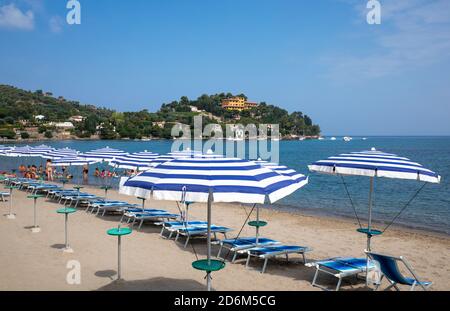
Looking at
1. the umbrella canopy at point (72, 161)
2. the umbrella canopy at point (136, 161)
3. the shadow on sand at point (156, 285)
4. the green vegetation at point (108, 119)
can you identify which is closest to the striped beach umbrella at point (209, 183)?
the shadow on sand at point (156, 285)

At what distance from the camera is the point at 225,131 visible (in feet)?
526

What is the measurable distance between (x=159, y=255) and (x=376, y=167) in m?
4.97

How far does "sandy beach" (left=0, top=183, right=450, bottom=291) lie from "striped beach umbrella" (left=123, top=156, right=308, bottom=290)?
289 cm

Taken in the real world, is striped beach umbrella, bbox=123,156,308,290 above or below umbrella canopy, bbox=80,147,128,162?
above

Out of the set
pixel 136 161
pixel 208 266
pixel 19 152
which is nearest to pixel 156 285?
pixel 208 266

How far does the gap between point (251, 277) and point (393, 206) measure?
55.3ft

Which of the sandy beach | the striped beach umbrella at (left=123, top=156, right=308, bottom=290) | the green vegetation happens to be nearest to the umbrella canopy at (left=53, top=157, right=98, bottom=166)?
the sandy beach

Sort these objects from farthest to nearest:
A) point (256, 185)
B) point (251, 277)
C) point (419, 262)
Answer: point (419, 262)
point (251, 277)
point (256, 185)

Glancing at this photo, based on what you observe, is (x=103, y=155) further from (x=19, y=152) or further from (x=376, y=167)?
→ (x=376, y=167)

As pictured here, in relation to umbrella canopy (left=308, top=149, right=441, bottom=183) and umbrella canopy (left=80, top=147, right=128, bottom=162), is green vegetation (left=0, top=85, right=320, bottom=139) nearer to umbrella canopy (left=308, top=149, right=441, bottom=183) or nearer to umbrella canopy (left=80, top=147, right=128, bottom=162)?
umbrella canopy (left=80, top=147, right=128, bottom=162)

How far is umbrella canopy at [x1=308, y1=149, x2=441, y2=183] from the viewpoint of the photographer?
6.07 meters
